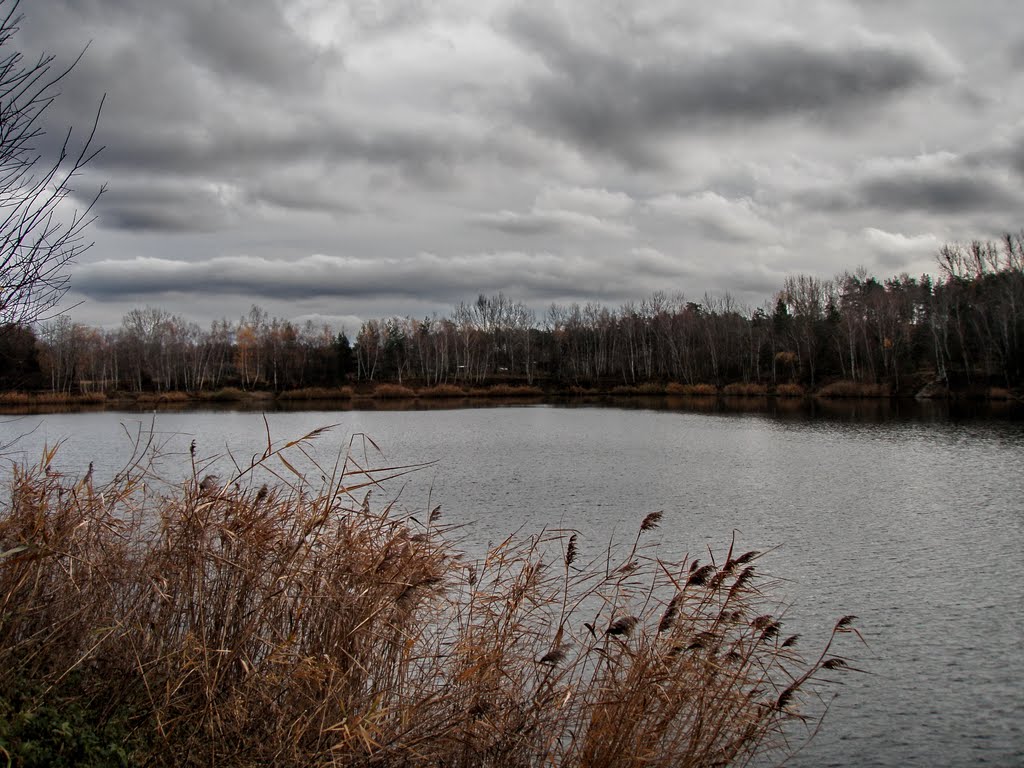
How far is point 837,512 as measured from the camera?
64.0ft

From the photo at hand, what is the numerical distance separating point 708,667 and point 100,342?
119399 millimetres

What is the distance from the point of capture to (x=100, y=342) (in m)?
108

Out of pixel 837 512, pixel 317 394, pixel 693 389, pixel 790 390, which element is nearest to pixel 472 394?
pixel 317 394

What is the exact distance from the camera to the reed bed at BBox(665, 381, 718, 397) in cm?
8975

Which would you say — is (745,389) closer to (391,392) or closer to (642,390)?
(642,390)

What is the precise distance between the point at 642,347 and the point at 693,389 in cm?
1864

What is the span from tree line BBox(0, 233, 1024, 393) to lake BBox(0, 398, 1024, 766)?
110 feet

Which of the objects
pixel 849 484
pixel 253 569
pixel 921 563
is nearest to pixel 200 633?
pixel 253 569

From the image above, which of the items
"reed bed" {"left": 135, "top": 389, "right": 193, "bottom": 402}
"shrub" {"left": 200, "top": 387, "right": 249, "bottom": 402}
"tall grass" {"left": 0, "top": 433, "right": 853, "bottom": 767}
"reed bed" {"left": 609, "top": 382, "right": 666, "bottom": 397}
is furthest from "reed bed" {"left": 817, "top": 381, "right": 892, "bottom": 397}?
"tall grass" {"left": 0, "top": 433, "right": 853, "bottom": 767}

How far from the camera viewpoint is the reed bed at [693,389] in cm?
8975

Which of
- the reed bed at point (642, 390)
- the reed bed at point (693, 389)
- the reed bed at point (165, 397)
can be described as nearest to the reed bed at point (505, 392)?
the reed bed at point (642, 390)

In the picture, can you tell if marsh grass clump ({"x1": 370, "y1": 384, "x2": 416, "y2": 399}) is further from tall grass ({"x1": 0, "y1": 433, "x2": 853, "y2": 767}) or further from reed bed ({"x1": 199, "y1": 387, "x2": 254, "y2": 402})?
tall grass ({"x1": 0, "y1": 433, "x2": 853, "y2": 767})

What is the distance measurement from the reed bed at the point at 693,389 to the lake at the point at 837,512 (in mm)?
41675

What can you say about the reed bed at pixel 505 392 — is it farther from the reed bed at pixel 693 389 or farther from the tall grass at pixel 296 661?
the tall grass at pixel 296 661
